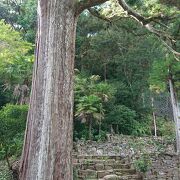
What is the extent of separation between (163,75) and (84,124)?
6177mm

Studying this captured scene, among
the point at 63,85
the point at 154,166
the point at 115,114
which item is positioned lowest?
the point at 154,166

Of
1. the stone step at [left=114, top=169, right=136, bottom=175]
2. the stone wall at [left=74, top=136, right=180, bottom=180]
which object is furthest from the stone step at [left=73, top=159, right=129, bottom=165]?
the stone step at [left=114, top=169, right=136, bottom=175]

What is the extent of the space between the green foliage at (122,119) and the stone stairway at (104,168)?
5.77m

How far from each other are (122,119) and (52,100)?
12162 millimetres

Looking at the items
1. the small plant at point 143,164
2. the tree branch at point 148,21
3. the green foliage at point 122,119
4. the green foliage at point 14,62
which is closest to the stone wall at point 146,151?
the small plant at point 143,164

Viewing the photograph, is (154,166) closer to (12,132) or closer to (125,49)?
(12,132)

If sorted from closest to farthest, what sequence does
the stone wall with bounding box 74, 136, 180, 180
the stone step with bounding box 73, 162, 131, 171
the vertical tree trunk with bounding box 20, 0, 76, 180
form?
the vertical tree trunk with bounding box 20, 0, 76, 180 < the stone wall with bounding box 74, 136, 180, 180 < the stone step with bounding box 73, 162, 131, 171

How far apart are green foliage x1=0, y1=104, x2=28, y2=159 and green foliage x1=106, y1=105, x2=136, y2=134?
515cm

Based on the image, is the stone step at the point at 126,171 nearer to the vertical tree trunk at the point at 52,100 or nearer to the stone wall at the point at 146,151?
the stone wall at the point at 146,151

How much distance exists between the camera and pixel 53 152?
154 inches

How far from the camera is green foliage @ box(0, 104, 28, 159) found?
8976mm

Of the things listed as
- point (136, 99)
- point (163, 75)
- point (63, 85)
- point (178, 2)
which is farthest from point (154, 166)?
point (136, 99)

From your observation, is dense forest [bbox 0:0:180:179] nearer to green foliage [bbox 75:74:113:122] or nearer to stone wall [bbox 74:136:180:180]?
green foliage [bbox 75:74:113:122]

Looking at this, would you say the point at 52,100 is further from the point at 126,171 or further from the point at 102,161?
the point at 102,161
